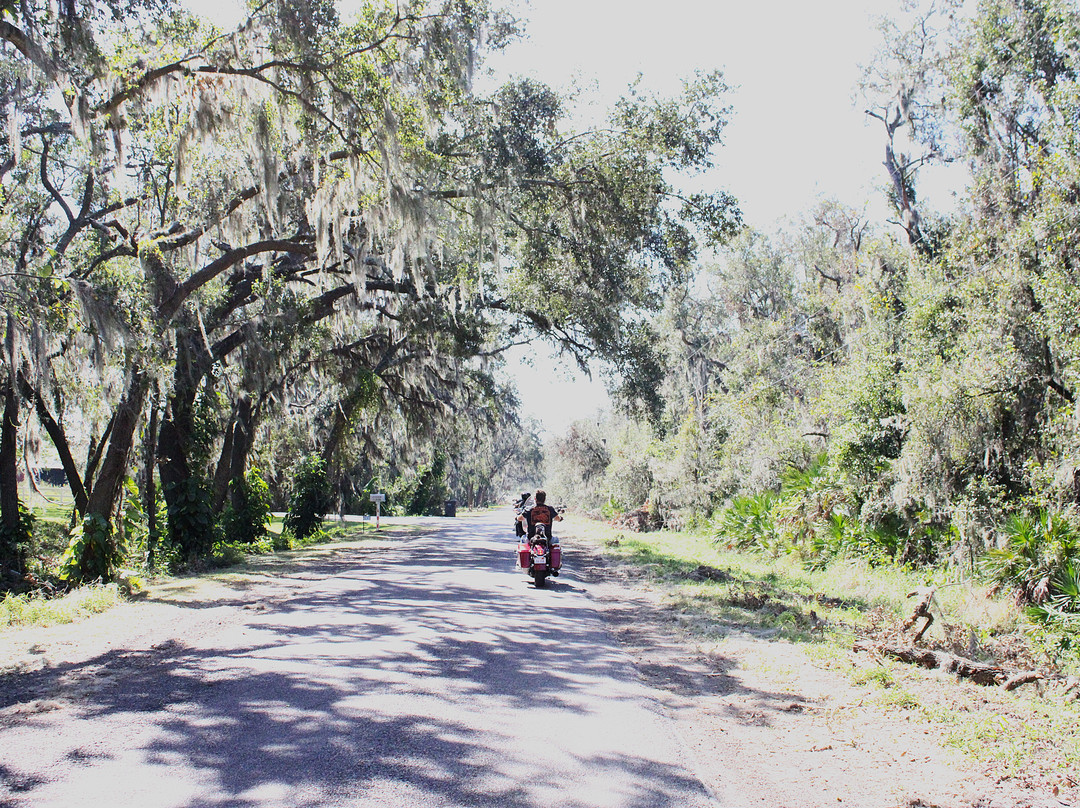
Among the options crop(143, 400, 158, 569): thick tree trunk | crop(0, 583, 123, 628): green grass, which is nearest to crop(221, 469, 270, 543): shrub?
crop(143, 400, 158, 569): thick tree trunk

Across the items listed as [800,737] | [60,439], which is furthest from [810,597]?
[60,439]

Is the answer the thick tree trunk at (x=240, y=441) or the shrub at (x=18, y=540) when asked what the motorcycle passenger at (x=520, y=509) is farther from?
the thick tree trunk at (x=240, y=441)

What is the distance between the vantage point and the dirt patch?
13.4 ft

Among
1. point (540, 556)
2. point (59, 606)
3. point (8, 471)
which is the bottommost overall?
point (59, 606)

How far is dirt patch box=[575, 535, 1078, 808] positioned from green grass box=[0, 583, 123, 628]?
21.0 ft

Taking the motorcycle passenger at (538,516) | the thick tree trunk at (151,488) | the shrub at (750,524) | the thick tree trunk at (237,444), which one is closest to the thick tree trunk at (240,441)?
the thick tree trunk at (237,444)

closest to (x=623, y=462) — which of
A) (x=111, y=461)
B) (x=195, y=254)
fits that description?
(x=195, y=254)

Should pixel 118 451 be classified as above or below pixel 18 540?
above

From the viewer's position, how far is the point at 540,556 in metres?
12.1

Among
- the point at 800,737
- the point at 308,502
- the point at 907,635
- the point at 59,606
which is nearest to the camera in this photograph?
the point at 800,737

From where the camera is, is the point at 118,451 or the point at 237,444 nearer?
the point at 118,451

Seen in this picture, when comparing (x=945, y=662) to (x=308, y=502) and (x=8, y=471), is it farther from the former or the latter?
(x=308, y=502)

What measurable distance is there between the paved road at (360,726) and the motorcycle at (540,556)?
3500mm

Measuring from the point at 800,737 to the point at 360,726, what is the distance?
2.79 meters
